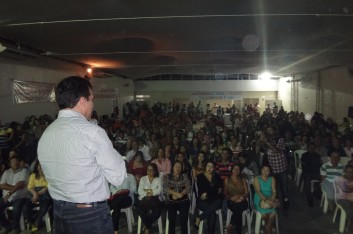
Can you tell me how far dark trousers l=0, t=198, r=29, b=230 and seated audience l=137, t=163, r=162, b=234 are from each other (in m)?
1.76

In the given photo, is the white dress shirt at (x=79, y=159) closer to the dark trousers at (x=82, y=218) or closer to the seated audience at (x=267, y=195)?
the dark trousers at (x=82, y=218)

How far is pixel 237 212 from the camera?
4.58m

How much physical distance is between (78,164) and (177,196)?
3455mm

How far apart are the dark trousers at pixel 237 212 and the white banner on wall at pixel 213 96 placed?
17.4 metres

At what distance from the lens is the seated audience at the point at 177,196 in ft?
15.0

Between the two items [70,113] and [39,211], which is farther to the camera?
[39,211]

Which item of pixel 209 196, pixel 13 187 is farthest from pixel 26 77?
pixel 209 196

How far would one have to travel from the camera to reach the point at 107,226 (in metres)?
1.48

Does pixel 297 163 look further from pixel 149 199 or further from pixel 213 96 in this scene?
pixel 213 96

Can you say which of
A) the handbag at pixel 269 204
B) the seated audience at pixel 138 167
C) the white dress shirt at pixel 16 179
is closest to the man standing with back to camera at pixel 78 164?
the handbag at pixel 269 204

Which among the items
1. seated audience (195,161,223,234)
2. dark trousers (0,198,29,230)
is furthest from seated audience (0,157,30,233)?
seated audience (195,161,223,234)

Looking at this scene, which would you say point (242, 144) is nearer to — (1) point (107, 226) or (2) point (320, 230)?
(2) point (320, 230)

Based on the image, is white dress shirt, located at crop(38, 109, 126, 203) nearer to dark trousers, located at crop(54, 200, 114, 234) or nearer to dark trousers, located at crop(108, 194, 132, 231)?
dark trousers, located at crop(54, 200, 114, 234)

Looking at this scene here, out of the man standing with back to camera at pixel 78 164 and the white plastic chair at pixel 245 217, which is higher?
the man standing with back to camera at pixel 78 164
